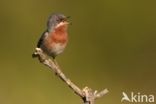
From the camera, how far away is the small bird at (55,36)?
28.4 feet

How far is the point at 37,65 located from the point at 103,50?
1.17 meters

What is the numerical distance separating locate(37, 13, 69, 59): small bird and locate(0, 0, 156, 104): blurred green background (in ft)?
9.98

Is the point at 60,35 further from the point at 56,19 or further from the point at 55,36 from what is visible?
the point at 56,19

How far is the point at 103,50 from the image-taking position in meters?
13.8

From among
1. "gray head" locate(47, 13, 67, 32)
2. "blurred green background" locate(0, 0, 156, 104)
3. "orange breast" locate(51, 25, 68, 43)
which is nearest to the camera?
"gray head" locate(47, 13, 67, 32)

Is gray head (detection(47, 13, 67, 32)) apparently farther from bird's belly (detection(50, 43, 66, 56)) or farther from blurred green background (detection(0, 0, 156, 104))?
blurred green background (detection(0, 0, 156, 104))

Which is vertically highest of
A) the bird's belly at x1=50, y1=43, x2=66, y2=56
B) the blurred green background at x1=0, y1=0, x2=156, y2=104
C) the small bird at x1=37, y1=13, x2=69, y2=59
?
the blurred green background at x1=0, y1=0, x2=156, y2=104

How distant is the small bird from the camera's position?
8648 mm

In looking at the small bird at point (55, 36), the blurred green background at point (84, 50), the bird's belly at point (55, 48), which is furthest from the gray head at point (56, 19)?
the blurred green background at point (84, 50)

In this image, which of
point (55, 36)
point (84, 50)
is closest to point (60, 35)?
point (55, 36)

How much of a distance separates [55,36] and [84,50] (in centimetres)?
492

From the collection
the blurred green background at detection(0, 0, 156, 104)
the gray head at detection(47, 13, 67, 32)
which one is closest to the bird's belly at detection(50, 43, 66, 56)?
the gray head at detection(47, 13, 67, 32)

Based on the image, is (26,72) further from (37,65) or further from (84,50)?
(84,50)

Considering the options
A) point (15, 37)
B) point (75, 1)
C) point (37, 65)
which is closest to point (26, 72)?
point (37, 65)
